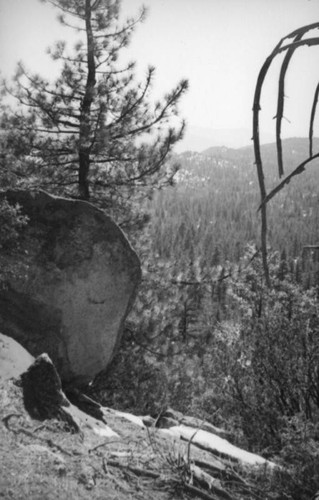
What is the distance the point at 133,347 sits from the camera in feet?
35.0

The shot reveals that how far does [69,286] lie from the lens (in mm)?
7129

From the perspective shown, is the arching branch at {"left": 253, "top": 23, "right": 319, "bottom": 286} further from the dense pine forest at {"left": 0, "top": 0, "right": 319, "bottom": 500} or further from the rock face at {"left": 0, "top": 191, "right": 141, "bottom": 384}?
the rock face at {"left": 0, "top": 191, "right": 141, "bottom": 384}

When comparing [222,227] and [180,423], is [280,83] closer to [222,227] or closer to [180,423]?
[180,423]

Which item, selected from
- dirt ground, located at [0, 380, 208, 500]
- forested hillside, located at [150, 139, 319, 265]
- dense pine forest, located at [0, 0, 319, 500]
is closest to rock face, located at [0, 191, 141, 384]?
dense pine forest, located at [0, 0, 319, 500]

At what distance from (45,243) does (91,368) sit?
2.61m

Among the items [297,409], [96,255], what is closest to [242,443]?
[297,409]

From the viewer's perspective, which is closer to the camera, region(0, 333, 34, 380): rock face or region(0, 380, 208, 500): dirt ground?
region(0, 380, 208, 500): dirt ground

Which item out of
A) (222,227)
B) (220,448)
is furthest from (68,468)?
(222,227)

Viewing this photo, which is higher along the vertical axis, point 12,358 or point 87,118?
point 87,118

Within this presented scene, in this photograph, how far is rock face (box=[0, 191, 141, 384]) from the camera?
692cm

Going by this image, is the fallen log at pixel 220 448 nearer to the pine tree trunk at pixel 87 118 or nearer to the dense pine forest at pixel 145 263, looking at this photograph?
the dense pine forest at pixel 145 263

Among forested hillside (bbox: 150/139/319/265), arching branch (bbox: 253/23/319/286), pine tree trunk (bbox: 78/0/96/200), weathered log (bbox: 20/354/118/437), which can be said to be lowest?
forested hillside (bbox: 150/139/319/265)

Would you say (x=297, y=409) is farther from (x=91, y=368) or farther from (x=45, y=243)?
(x=45, y=243)

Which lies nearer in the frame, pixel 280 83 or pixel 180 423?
A: pixel 280 83
